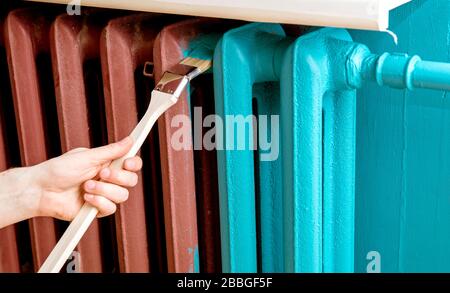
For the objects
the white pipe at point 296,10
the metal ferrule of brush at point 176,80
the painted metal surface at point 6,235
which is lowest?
the painted metal surface at point 6,235

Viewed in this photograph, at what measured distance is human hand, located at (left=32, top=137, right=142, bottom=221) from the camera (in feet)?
2.52

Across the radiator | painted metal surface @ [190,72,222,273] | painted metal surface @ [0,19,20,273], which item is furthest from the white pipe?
painted metal surface @ [0,19,20,273]

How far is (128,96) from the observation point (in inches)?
34.8

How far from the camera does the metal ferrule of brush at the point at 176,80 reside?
0.76 m

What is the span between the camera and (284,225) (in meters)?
0.82

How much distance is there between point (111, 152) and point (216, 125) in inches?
5.5

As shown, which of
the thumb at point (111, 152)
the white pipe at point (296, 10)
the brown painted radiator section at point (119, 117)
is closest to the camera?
the white pipe at point (296, 10)

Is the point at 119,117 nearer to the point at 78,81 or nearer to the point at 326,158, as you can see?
the point at 78,81

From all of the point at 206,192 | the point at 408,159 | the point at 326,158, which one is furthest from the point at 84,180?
the point at 408,159

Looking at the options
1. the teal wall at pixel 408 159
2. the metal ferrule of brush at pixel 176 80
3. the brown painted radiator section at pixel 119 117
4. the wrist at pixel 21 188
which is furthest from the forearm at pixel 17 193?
the teal wall at pixel 408 159

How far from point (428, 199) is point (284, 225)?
0.61 feet

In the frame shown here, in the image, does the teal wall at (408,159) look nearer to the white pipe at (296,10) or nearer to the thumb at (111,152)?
the white pipe at (296,10)
